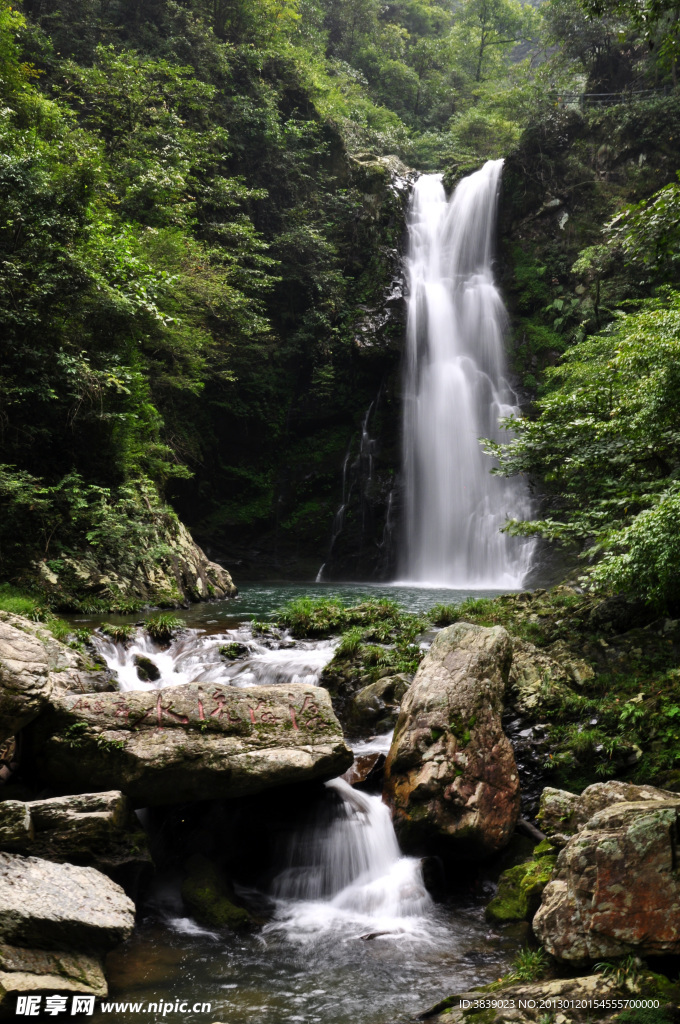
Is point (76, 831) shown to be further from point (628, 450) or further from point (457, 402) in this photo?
point (457, 402)

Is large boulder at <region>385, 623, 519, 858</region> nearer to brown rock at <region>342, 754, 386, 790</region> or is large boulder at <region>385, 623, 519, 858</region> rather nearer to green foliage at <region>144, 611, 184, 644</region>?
brown rock at <region>342, 754, 386, 790</region>

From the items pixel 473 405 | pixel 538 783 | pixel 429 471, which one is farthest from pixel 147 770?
pixel 473 405

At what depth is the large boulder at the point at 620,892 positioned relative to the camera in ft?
11.4

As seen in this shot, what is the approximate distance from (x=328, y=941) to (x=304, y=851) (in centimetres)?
98

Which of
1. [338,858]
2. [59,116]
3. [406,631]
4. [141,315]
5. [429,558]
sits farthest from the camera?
[429,558]

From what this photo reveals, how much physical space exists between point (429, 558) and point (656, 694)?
13.5 meters

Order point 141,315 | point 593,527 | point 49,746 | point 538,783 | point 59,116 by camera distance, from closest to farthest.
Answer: point 49,746 → point 538,783 → point 593,527 → point 141,315 → point 59,116

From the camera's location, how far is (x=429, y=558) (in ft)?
65.3

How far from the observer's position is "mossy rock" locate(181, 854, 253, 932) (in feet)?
16.1

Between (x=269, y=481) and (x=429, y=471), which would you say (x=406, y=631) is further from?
(x=269, y=481)

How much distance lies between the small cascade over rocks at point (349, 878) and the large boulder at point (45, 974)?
5.14ft

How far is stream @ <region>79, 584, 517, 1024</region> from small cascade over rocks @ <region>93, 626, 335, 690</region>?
176 cm

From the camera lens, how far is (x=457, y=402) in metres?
20.9

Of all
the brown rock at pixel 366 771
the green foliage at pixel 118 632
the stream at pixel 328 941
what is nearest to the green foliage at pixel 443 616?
the stream at pixel 328 941
